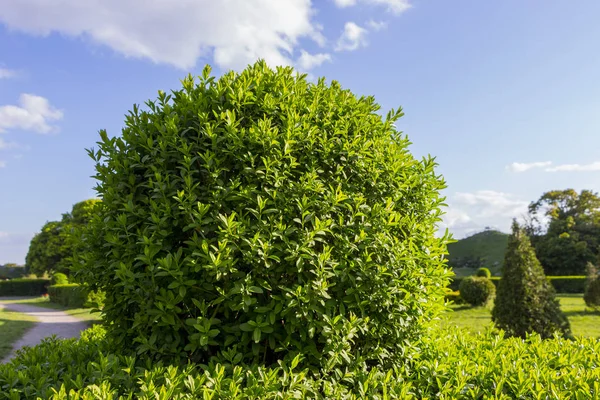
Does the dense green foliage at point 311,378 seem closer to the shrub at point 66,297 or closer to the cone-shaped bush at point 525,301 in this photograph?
the cone-shaped bush at point 525,301

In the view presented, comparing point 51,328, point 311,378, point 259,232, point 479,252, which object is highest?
point 479,252

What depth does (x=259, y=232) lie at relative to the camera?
11.7 ft

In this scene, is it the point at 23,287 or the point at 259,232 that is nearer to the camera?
the point at 259,232

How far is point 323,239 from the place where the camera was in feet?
12.4

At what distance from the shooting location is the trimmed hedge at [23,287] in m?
40.1

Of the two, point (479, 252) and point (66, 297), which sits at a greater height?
point (479, 252)

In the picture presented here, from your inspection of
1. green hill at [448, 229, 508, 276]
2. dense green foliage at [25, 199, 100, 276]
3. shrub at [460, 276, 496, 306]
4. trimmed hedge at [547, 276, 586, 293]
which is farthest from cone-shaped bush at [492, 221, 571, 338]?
green hill at [448, 229, 508, 276]

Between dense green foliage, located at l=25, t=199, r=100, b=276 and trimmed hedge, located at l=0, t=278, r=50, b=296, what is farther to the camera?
dense green foliage, located at l=25, t=199, r=100, b=276

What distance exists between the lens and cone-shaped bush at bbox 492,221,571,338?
12156mm

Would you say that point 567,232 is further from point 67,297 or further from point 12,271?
point 12,271

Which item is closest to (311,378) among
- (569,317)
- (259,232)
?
(259,232)

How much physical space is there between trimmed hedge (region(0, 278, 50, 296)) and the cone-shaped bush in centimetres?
4236

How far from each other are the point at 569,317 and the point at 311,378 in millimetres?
21163

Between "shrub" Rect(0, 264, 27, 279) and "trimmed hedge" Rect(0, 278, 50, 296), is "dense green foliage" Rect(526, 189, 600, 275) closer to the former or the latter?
"trimmed hedge" Rect(0, 278, 50, 296)
